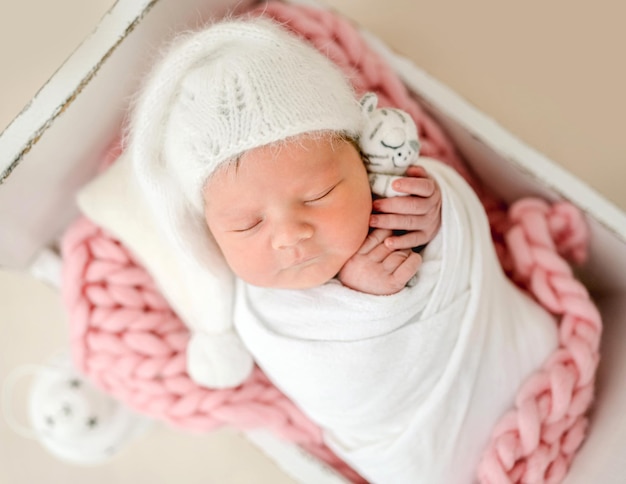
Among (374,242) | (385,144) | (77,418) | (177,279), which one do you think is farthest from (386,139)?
(77,418)

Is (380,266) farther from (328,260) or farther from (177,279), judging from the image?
(177,279)

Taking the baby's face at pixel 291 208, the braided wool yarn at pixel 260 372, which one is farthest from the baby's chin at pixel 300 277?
the braided wool yarn at pixel 260 372

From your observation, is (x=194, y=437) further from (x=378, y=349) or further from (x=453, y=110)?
(x=453, y=110)

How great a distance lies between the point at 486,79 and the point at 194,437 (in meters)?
0.74

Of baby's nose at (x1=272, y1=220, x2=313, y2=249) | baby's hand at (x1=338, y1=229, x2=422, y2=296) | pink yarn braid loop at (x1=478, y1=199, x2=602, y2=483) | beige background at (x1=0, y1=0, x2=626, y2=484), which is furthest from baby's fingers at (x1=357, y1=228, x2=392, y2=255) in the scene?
beige background at (x1=0, y1=0, x2=626, y2=484)

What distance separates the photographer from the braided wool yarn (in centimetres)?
82

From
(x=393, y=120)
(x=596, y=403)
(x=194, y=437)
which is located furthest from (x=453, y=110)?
(x=194, y=437)

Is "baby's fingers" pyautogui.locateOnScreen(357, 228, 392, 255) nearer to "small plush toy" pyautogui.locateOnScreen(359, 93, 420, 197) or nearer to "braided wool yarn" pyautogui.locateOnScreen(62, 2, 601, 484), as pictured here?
"small plush toy" pyautogui.locateOnScreen(359, 93, 420, 197)

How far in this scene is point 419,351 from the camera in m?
0.79

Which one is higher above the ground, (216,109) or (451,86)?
(451,86)

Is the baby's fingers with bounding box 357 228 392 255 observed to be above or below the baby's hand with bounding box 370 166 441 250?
below

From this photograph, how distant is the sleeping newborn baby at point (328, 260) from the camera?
26.2 inches

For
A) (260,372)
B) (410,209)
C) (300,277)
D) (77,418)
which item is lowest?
(77,418)

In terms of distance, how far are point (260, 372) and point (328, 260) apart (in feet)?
0.91
